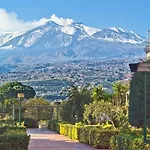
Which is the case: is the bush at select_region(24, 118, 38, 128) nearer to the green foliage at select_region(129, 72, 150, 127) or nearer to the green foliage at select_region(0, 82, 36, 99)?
the green foliage at select_region(129, 72, 150, 127)

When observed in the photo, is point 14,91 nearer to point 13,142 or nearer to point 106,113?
point 106,113

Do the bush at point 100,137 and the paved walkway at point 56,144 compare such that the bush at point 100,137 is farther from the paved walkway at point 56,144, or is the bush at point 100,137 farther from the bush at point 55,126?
the bush at point 55,126

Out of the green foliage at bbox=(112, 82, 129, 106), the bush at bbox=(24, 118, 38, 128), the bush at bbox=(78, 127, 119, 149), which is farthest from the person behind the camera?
the bush at bbox=(24, 118, 38, 128)

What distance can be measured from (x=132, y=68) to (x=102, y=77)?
528 feet

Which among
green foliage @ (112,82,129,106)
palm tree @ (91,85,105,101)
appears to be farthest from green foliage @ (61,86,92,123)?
green foliage @ (112,82,129,106)

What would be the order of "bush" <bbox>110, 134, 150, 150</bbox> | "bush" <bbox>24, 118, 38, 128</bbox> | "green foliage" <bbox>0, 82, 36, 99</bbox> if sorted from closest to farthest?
1. "bush" <bbox>110, 134, 150, 150</bbox>
2. "bush" <bbox>24, 118, 38, 128</bbox>
3. "green foliage" <bbox>0, 82, 36, 99</bbox>

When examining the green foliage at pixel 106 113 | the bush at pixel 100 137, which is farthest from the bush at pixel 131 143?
the green foliage at pixel 106 113

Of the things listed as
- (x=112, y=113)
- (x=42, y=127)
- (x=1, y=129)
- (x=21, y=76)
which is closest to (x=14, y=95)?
(x=42, y=127)

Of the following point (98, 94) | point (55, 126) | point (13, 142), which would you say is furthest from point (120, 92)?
point (13, 142)

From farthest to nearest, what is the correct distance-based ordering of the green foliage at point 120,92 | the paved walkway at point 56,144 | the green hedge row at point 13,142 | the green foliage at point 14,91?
the green foliage at point 14,91
the green foliage at point 120,92
the paved walkway at point 56,144
the green hedge row at point 13,142

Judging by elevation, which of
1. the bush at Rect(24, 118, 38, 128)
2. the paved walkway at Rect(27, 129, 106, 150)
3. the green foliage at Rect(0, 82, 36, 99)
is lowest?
the paved walkway at Rect(27, 129, 106, 150)

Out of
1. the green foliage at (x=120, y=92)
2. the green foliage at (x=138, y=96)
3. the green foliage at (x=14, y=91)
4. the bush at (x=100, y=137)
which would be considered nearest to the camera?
the green foliage at (x=138, y=96)

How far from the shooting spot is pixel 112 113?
29375 mm

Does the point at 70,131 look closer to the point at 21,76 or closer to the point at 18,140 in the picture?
the point at 18,140
